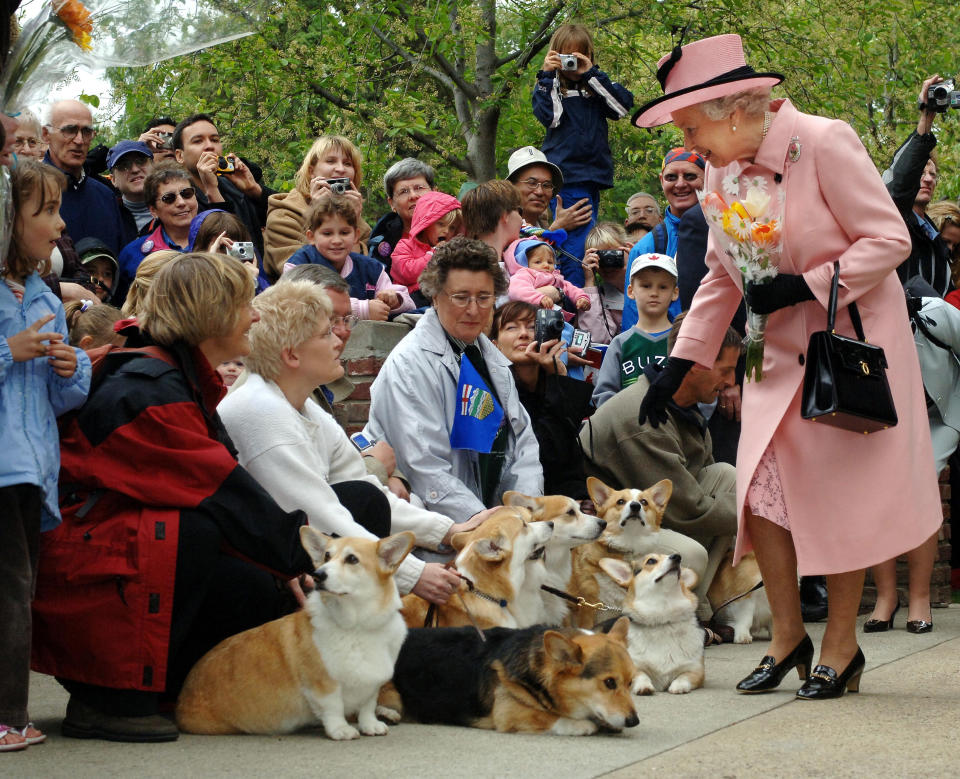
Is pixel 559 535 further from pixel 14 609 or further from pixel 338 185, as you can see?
pixel 338 185

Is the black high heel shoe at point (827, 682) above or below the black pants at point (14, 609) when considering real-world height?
below

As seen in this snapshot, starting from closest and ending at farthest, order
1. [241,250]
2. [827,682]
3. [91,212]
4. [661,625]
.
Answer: [827,682] < [661,625] < [241,250] < [91,212]

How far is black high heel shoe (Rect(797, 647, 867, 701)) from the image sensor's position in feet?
14.4

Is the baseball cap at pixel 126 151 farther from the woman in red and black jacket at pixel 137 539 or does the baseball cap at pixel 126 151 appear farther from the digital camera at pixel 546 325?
the woman in red and black jacket at pixel 137 539

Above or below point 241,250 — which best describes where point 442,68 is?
above

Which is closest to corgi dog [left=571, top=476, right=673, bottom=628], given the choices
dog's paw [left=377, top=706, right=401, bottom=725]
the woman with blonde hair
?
dog's paw [left=377, top=706, right=401, bottom=725]

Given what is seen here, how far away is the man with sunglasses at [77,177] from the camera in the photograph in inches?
273

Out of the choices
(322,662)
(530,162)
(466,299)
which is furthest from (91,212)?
(322,662)

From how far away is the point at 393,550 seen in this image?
3949 millimetres

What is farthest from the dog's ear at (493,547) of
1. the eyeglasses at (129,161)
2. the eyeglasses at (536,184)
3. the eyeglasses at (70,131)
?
the eyeglasses at (536,184)

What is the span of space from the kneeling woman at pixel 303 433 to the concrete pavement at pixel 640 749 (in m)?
0.73

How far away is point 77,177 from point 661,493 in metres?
3.70

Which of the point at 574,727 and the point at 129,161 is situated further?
the point at 129,161

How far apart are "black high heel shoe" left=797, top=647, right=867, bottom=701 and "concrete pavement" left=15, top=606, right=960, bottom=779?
0.05 m
